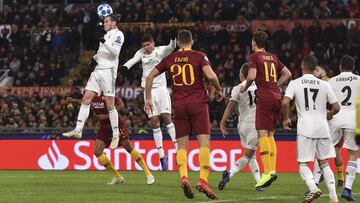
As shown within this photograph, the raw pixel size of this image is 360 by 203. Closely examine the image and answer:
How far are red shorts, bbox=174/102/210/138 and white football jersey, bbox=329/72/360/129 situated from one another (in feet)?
7.68

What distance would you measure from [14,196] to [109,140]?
3248 millimetres

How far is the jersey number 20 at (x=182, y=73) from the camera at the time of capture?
1341 centimetres

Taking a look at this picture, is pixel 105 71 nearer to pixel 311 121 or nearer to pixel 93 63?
pixel 93 63

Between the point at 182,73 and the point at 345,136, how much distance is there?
10.1 feet

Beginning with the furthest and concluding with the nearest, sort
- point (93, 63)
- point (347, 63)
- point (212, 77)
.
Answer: point (93, 63) → point (347, 63) → point (212, 77)

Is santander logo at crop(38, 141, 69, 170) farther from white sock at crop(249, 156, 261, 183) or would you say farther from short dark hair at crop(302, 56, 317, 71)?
short dark hair at crop(302, 56, 317, 71)

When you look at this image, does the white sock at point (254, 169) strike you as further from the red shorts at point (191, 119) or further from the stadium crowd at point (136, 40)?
the stadium crowd at point (136, 40)

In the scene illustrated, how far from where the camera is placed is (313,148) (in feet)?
40.9

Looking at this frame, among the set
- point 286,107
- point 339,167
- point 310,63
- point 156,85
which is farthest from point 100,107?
point 310,63

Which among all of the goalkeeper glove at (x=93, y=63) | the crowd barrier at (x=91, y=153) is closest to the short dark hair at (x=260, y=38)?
the goalkeeper glove at (x=93, y=63)

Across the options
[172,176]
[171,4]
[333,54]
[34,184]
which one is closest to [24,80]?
[171,4]

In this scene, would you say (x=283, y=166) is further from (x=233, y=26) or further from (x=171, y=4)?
(x=171, y=4)

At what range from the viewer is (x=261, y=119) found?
15.0m

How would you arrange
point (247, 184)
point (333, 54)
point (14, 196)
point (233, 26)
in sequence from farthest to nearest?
point (233, 26) < point (333, 54) < point (247, 184) < point (14, 196)
